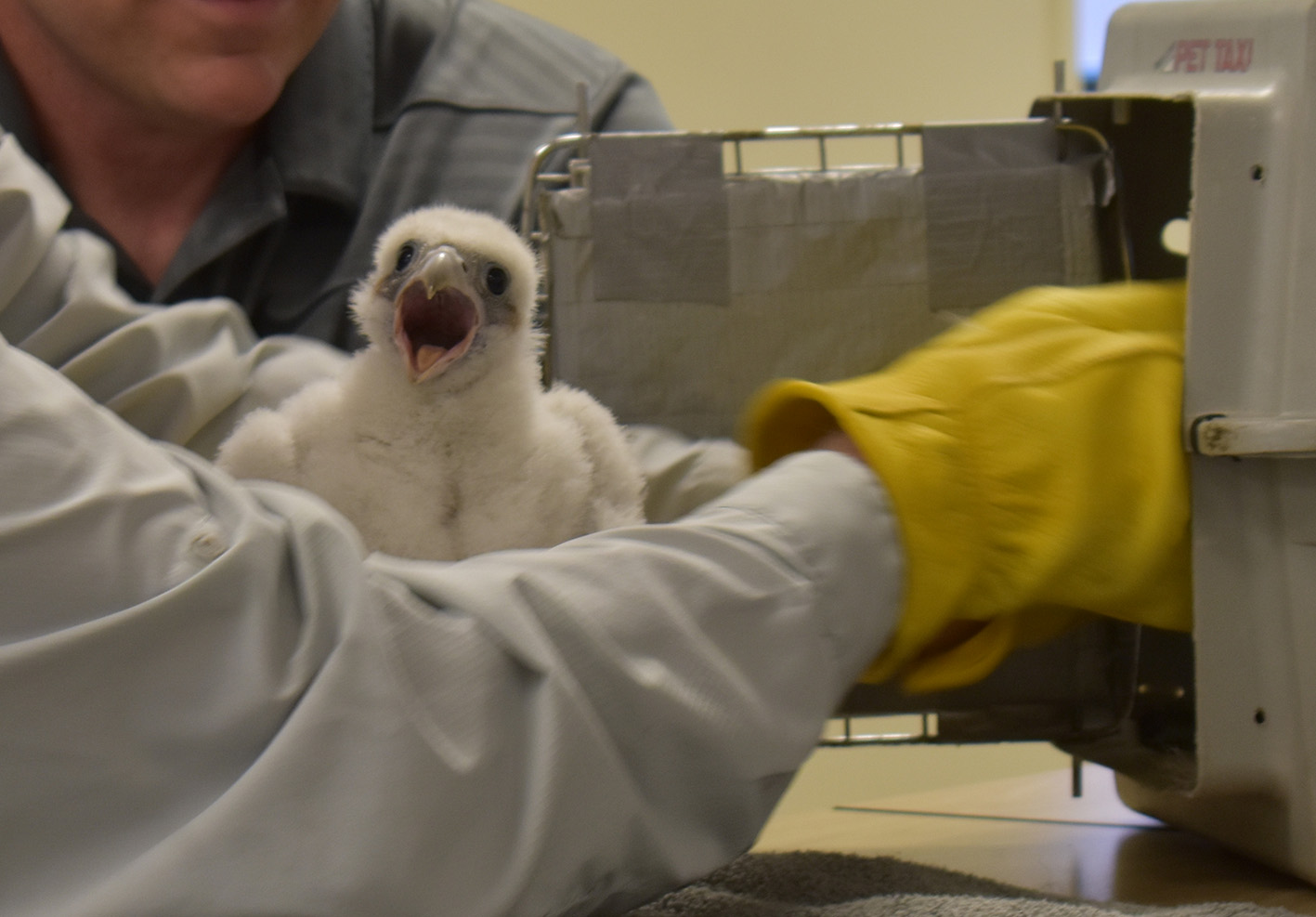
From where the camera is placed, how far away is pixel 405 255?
682 millimetres

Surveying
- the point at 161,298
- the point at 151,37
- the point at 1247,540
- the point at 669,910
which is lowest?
the point at 669,910

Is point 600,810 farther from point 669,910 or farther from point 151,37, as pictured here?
point 151,37

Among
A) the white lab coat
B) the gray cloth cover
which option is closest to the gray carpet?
the white lab coat

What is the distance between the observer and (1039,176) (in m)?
0.74

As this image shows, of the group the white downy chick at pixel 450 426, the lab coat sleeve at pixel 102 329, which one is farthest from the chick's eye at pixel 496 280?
the lab coat sleeve at pixel 102 329

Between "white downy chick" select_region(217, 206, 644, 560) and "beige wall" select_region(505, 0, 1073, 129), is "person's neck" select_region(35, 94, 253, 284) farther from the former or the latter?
"beige wall" select_region(505, 0, 1073, 129)

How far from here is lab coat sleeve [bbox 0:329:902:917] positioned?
40 centimetres

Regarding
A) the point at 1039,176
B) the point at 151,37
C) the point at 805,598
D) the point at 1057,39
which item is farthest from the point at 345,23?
the point at 1057,39

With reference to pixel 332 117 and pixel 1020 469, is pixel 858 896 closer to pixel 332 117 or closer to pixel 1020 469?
pixel 1020 469

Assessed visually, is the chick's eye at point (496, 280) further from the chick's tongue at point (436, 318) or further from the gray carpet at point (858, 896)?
the gray carpet at point (858, 896)

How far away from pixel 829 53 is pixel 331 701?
1418mm

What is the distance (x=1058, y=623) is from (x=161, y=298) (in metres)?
0.59

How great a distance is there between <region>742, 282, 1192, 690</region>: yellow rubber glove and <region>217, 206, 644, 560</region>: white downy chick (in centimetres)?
12

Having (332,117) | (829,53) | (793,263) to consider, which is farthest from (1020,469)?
(829,53)
